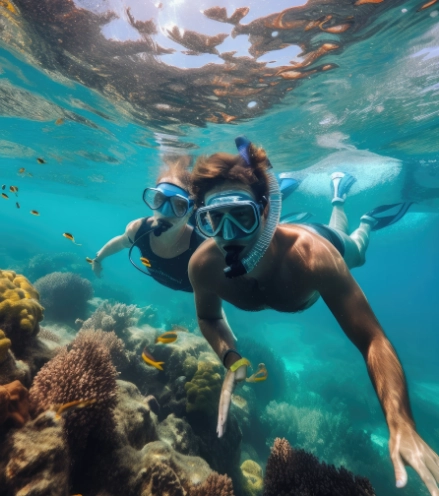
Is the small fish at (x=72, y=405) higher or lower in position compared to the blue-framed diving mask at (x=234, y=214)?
lower

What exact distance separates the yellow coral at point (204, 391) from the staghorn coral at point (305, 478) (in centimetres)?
235

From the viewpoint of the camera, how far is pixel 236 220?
2.90 meters

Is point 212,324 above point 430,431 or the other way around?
above

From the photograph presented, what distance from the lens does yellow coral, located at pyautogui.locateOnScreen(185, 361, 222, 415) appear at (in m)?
5.70

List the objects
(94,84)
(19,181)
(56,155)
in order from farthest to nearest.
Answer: (19,181), (56,155), (94,84)

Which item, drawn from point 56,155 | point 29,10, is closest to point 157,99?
point 29,10

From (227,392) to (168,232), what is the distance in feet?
13.6

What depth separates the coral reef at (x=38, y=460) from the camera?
7.38 feet

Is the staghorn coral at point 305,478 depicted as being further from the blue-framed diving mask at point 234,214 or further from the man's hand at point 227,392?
the blue-framed diving mask at point 234,214

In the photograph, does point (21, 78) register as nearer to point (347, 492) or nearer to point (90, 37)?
point (90, 37)

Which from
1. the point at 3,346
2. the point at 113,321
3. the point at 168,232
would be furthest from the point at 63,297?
the point at 3,346

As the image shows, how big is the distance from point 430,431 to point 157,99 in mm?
21156

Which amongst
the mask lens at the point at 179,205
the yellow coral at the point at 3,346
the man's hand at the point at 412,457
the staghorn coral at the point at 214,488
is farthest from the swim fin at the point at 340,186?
the yellow coral at the point at 3,346

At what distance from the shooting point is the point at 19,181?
123 ft
